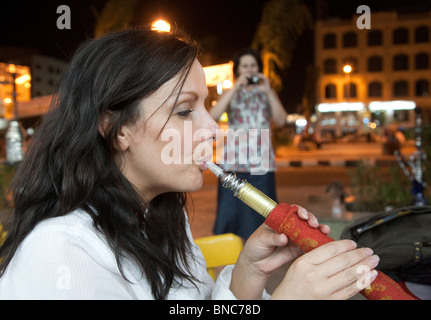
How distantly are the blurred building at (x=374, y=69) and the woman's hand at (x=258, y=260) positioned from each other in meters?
31.7

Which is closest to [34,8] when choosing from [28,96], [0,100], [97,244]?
[97,244]

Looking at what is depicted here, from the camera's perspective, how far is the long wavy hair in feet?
3.09

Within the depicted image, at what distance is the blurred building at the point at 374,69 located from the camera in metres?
31.4

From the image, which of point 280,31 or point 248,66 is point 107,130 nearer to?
point 248,66

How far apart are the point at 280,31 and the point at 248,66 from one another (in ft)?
21.7

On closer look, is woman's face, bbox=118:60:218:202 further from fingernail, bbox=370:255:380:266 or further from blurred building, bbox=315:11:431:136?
blurred building, bbox=315:11:431:136

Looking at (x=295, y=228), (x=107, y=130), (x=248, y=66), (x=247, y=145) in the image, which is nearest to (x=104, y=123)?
(x=107, y=130)

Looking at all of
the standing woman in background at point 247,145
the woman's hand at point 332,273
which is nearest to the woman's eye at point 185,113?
the woman's hand at point 332,273

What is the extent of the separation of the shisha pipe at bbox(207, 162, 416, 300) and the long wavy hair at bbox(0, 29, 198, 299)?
0.91 ft

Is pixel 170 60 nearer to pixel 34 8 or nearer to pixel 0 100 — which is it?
pixel 34 8

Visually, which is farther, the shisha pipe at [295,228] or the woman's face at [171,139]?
the woman's face at [171,139]

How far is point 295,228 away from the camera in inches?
31.3

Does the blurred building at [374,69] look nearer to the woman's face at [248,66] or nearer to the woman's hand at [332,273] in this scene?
the woman's face at [248,66]

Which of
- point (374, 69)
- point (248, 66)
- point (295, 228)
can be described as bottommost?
point (295, 228)
